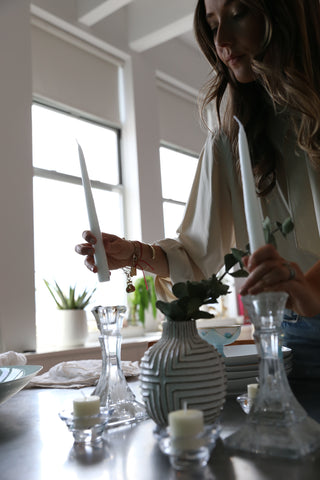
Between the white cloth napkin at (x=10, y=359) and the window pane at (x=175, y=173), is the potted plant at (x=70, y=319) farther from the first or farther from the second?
the white cloth napkin at (x=10, y=359)

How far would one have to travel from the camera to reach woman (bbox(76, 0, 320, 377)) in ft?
3.22

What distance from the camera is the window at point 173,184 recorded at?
16.8 feet

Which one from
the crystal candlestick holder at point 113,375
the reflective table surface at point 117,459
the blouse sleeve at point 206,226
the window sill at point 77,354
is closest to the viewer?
the reflective table surface at point 117,459

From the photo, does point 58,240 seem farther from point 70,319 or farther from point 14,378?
point 14,378

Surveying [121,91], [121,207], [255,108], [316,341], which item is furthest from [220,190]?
[121,91]

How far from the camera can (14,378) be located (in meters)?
0.90

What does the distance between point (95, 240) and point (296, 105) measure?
1.86 feet

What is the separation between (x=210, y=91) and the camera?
1.23m

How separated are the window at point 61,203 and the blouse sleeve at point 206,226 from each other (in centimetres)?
266

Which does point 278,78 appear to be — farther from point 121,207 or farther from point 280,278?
point 121,207

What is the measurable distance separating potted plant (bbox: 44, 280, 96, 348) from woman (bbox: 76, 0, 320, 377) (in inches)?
97.1

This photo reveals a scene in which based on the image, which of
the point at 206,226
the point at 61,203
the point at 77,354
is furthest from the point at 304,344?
the point at 61,203

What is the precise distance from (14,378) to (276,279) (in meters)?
0.60

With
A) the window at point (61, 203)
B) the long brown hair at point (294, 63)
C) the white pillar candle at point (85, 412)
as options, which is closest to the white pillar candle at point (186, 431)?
the white pillar candle at point (85, 412)
